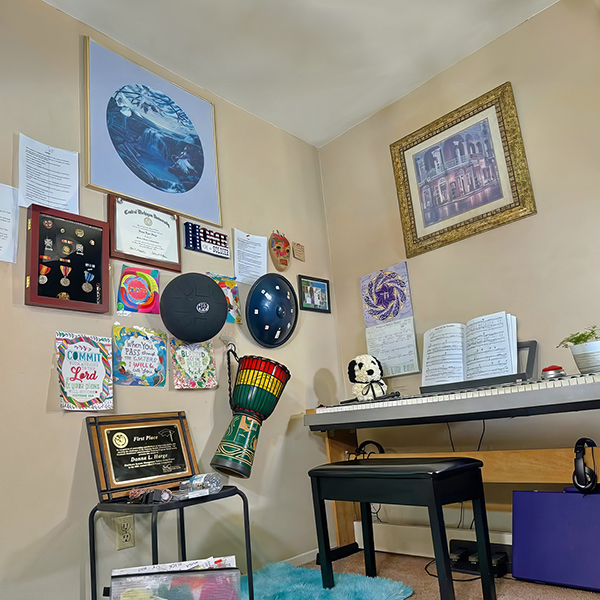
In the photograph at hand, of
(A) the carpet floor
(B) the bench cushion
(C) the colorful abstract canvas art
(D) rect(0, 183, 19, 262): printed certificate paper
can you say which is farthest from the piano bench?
(D) rect(0, 183, 19, 262): printed certificate paper

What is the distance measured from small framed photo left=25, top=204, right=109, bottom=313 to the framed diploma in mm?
76

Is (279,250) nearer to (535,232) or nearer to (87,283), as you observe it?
(87,283)

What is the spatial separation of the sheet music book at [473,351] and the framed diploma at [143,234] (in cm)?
140

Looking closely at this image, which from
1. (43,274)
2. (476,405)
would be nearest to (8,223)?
(43,274)

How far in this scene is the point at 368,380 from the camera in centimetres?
277

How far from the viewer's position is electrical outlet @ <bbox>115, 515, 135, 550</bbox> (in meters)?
2.07

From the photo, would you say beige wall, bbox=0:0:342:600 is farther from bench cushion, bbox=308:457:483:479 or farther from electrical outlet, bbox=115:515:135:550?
bench cushion, bbox=308:457:483:479

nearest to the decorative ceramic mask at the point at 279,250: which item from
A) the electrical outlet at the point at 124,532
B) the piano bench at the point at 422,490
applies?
the piano bench at the point at 422,490

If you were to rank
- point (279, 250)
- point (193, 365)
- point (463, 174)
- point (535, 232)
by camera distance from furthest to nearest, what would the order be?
1. point (279, 250)
2. point (463, 174)
3. point (535, 232)
4. point (193, 365)

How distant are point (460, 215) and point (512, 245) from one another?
1.17 feet

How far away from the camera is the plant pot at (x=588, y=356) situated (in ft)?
6.69

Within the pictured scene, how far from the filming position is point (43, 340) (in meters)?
2.04

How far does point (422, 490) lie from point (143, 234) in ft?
5.49

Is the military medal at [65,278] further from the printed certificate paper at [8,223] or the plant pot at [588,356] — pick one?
the plant pot at [588,356]
